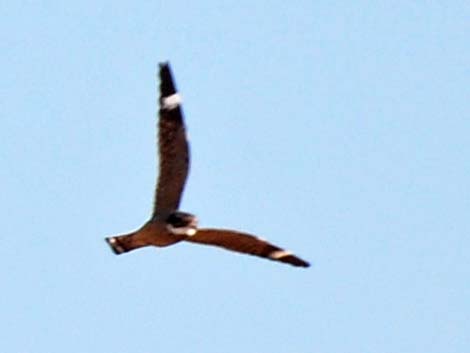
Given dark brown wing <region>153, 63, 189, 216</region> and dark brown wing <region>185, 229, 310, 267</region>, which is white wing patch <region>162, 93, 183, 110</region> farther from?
dark brown wing <region>185, 229, 310, 267</region>

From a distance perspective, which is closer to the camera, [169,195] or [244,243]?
[169,195]

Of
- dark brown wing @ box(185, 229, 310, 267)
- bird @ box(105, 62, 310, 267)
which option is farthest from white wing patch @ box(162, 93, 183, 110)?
dark brown wing @ box(185, 229, 310, 267)

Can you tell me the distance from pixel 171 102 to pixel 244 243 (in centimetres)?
208

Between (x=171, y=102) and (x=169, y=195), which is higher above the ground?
(x=171, y=102)

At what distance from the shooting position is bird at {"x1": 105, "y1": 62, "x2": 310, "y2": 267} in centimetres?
2283

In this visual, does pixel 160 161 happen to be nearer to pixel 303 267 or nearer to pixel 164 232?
pixel 164 232

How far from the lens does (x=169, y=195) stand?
75.9 ft

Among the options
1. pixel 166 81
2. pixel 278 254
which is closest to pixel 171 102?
pixel 166 81

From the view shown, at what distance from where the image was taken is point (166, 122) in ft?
76.1

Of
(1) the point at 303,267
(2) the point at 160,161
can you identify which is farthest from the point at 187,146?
(1) the point at 303,267

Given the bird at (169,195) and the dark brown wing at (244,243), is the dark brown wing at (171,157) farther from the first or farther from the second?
the dark brown wing at (244,243)

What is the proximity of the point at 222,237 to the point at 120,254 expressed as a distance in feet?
4.50

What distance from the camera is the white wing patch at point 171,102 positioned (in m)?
23.3

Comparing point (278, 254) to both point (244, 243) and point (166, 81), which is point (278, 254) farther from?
point (166, 81)
